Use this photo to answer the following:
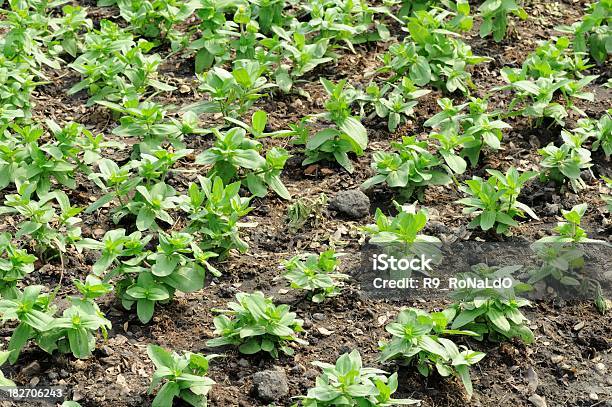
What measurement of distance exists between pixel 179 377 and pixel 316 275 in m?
0.91

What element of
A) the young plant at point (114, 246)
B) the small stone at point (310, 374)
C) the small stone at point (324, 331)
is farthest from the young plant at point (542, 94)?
the young plant at point (114, 246)

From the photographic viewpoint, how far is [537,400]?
464cm

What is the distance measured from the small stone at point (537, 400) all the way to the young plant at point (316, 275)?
1.03 meters

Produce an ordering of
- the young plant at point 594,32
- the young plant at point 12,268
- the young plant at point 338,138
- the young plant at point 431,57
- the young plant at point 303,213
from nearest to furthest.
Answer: the young plant at point 12,268, the young plant at point 303,213, the young plant at point 338,138, the young plant at point 431,57, the young plant at point 594,32

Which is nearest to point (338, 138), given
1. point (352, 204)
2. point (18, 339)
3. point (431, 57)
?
point (352, 204)

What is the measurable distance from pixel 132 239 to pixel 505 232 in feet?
6.16

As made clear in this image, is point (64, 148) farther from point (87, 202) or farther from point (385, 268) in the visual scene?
point (385, 268)

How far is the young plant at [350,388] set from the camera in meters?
4.32

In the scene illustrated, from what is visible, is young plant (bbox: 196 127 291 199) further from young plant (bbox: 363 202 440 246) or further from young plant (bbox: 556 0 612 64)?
young plant (bbox: 556 0 612 64)

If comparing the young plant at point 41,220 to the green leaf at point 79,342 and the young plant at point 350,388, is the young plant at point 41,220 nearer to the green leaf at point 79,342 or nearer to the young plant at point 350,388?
the green leaf at point 79,342

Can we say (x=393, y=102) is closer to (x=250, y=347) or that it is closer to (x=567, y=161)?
(x=567, y=161)

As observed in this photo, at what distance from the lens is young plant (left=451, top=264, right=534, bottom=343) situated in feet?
15.7

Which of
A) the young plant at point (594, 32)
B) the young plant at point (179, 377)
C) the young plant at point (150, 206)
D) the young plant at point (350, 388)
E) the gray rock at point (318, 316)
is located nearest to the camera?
the young plant at point (350, 388)

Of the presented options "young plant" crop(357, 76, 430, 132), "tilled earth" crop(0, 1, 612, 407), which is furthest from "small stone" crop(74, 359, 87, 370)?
"young plant" crop(357, 76, 430, 132)
